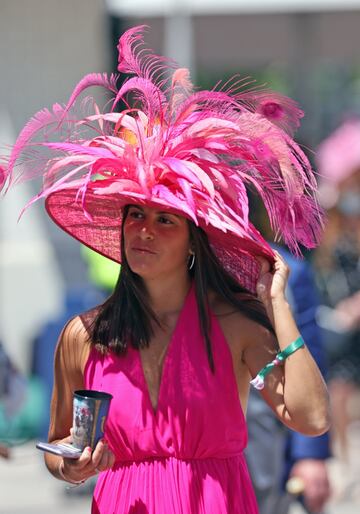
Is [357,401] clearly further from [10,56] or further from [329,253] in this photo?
[10,56]

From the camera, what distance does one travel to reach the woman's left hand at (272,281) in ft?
10.9

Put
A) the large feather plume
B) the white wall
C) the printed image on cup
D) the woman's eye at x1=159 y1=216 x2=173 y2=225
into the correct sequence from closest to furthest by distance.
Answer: the printed image on cup → the large feather plume → the woman's eye at x1=159 y1=216 x2=173 y2=225 → the white wall

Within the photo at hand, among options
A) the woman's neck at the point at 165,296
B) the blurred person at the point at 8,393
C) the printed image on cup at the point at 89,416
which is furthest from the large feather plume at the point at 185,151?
the blurred person at the point at 8,393

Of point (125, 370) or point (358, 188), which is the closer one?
point (125, 370)

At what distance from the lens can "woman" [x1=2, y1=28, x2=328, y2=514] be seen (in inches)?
127

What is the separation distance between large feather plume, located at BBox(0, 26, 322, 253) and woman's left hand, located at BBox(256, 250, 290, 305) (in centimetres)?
8

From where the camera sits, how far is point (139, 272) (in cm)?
329

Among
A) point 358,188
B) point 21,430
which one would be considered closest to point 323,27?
point 358,188

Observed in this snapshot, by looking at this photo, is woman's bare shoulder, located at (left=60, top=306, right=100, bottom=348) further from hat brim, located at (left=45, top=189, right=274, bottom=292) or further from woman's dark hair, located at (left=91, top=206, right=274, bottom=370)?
hat brim, located at (left=45, top=189, right=274, bottom=292)

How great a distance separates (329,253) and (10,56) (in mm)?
3038

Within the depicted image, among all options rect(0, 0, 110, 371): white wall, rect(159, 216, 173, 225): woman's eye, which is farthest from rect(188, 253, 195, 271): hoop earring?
rect(0, 0, 110, 371): white wall

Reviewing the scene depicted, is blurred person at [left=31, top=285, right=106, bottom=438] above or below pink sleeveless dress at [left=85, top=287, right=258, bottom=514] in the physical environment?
below

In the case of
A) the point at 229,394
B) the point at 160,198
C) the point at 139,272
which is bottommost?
the point at 229,394

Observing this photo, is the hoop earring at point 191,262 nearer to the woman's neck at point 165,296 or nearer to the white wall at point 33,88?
the woman's neck at point 165,296
